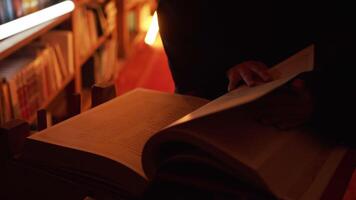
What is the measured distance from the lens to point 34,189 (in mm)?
638

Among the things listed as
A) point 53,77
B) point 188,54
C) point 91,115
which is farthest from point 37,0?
point 91,115

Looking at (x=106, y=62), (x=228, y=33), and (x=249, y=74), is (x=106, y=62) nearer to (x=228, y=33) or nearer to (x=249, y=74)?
(x=228, y=33)

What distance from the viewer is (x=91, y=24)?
252 centimetres

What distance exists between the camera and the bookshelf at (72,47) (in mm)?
1428

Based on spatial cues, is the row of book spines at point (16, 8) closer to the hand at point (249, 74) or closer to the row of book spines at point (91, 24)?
the row of book spines at point (91, 24)

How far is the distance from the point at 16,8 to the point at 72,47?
1.97 feet

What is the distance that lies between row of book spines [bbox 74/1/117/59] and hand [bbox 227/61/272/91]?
1523 millimetres

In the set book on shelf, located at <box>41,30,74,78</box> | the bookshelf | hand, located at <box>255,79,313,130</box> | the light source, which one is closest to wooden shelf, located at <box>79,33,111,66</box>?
the bookshelf

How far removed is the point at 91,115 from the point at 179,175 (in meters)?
→ 0.26

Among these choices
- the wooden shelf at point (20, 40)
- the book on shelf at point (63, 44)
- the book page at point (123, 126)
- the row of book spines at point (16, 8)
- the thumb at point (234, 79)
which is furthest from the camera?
the book on shelf at point (63, 44)

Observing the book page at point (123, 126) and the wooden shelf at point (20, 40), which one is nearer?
the book page at point (123, 126)

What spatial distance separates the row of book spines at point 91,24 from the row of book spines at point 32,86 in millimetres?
345

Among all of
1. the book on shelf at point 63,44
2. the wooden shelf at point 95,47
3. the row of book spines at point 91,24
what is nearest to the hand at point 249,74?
the book on shelf at point 63,44

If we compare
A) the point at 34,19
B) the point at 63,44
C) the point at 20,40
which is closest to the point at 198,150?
the point at 20,40
